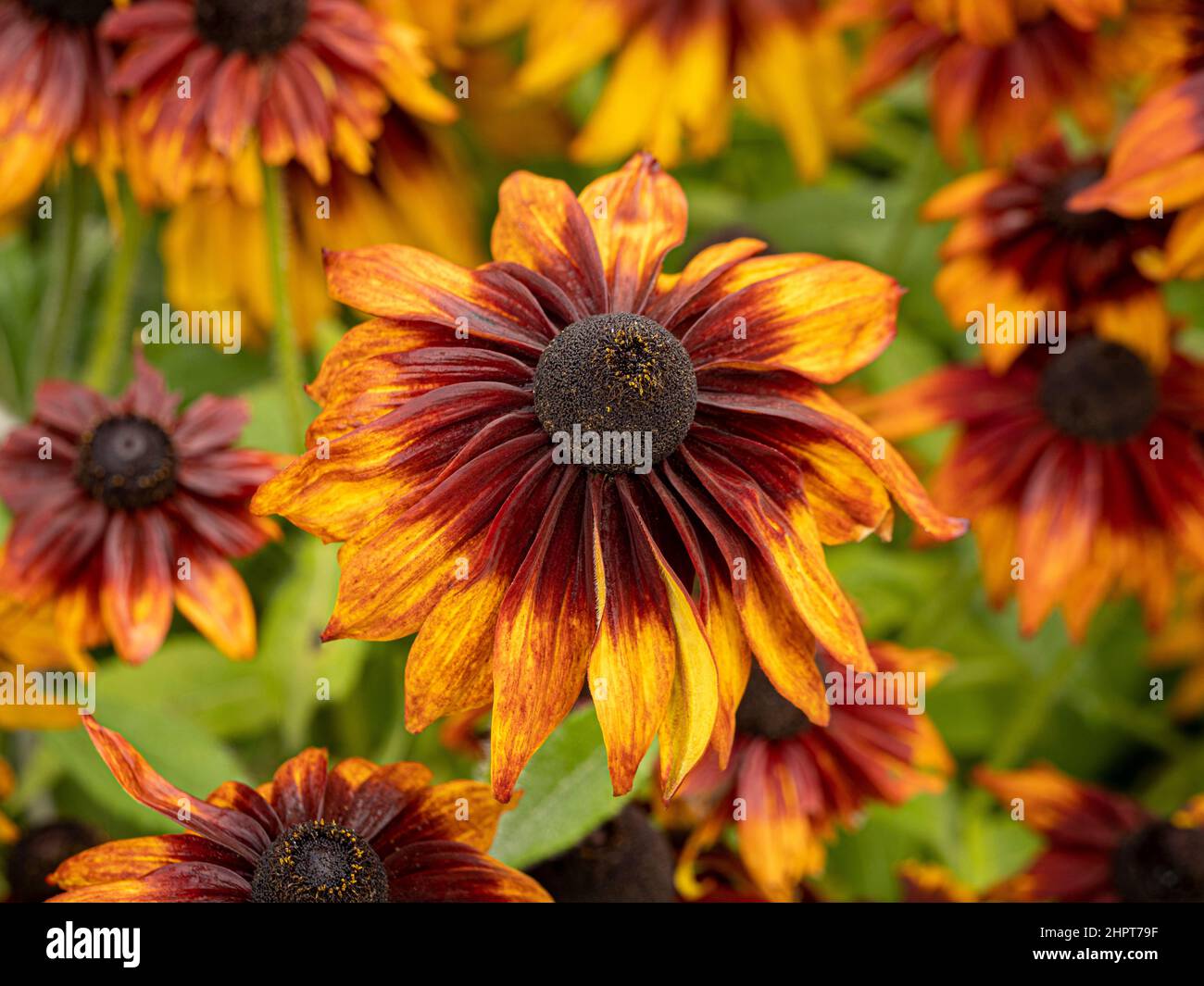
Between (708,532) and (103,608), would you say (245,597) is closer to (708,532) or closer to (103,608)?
(103,608)

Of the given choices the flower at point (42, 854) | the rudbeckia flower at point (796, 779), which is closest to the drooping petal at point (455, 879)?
the rudbeckia flower at point (796, 779)

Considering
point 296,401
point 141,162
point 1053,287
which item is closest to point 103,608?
point 296,401

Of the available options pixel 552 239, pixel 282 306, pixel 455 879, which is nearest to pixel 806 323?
pixel 552 239

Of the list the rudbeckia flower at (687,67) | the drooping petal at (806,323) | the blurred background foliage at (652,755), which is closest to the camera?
the drooping petal at (806,323)

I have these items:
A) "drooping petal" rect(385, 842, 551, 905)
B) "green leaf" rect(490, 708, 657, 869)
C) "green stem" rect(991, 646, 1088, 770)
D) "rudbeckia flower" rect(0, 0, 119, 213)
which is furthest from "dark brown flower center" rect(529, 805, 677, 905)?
"rudbeckia flower" rect(0, 0, 119, 213)

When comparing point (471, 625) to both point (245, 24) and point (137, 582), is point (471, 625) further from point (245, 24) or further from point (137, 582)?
point (245, 24)

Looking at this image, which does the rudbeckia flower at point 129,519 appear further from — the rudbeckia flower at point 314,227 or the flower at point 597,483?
the rudbeckia flower at point 314,227

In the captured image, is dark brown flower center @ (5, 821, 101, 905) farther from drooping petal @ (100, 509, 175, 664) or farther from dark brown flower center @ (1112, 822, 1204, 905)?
dark brown flower center @ (1112, 822, 1204, 905)
